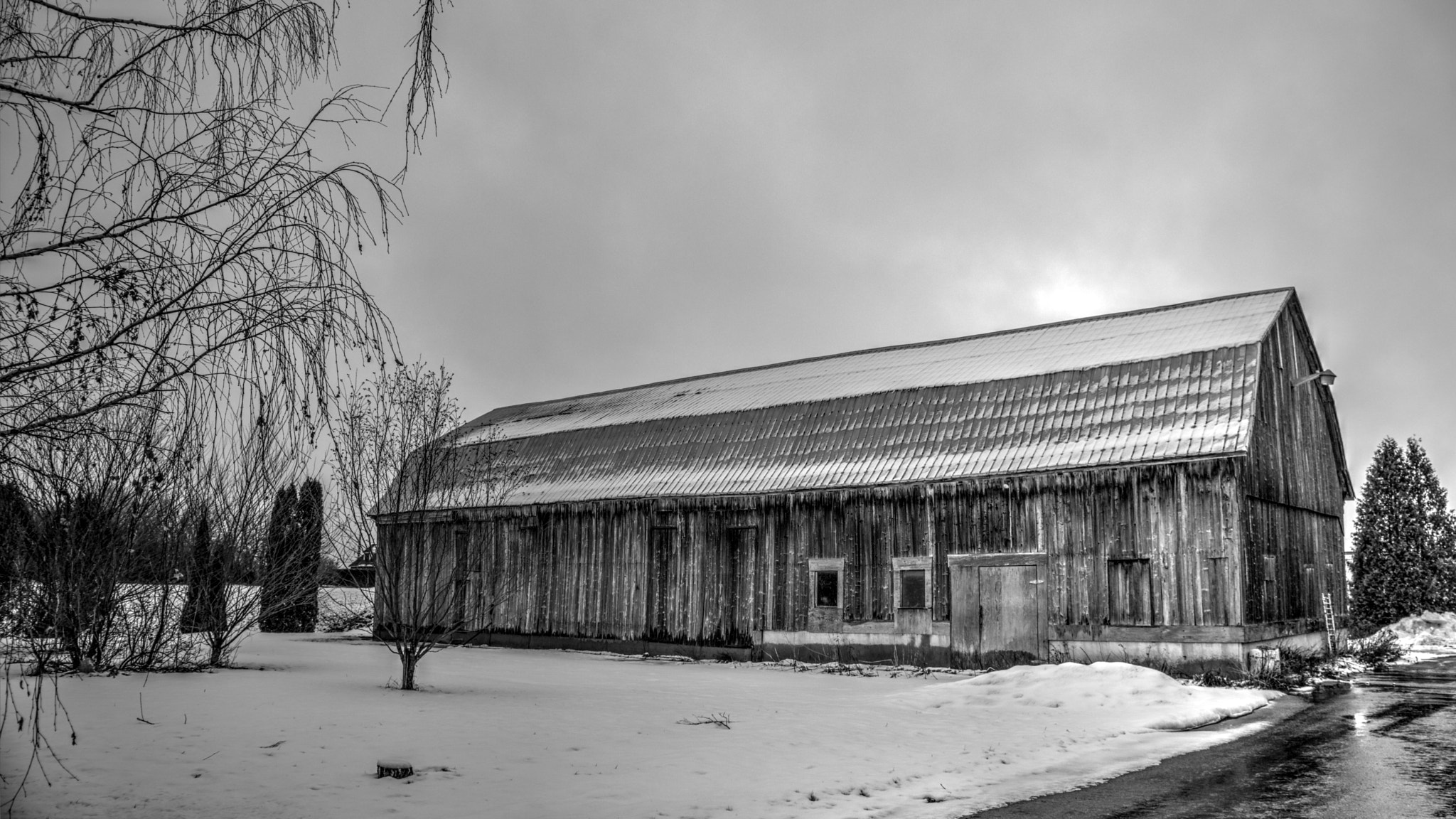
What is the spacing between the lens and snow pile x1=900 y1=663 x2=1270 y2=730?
13305mm

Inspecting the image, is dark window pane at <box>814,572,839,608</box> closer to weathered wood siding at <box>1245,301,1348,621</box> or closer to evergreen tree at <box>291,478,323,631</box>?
weathered wood siding at <box>1245,301,1348,621</box>

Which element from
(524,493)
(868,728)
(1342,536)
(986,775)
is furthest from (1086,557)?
(524,493)

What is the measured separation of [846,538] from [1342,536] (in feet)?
48.6

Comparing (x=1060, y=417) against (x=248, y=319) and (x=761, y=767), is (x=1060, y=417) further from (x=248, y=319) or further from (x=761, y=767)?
(x=248, y=319)

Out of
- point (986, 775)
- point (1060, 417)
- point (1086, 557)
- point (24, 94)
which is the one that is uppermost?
point (1060, 417)

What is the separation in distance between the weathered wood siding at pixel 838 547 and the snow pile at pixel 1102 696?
3.15 metres

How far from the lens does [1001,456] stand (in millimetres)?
20469

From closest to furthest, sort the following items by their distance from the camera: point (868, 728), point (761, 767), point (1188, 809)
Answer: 1. point (1188, 809)
2. point (761, 767)
3. point (868, 728)

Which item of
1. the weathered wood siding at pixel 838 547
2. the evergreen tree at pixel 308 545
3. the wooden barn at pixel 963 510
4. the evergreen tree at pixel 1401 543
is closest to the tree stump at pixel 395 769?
the weathered wood siding at pixel 838 547

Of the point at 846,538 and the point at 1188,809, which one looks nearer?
the point at 1188,809

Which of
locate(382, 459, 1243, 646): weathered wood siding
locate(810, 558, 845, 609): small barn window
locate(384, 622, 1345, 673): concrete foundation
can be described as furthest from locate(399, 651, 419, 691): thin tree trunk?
locate(810, 558, 845, 609): small barn window

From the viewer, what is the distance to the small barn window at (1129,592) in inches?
720

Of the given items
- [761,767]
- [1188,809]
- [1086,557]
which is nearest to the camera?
[1188,809]

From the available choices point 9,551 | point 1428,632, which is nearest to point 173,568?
point 9,551
